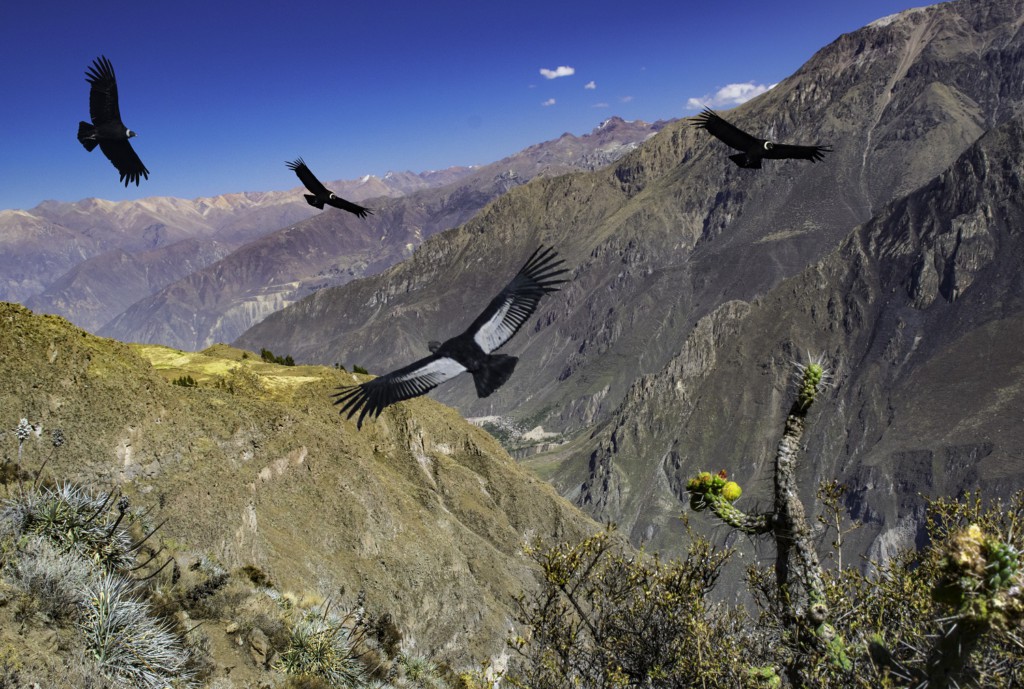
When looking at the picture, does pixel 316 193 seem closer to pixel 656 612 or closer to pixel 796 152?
pixel 796 152

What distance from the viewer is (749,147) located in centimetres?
1239

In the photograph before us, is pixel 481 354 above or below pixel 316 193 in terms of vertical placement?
below

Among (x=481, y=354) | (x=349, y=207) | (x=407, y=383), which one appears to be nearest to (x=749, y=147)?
(x=349, y=207)

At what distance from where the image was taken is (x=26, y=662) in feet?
26.3

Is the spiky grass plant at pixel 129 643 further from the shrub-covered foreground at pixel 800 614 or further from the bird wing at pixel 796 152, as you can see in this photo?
the bird wing at pixel 796 152

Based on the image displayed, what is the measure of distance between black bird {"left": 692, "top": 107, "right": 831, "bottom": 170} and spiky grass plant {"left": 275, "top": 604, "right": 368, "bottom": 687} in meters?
12.3

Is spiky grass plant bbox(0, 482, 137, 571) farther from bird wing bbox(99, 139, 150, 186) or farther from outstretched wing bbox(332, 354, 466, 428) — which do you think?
outstretched wing bbox(332, 354, 466, 428)

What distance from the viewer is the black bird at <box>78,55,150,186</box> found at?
11.5m

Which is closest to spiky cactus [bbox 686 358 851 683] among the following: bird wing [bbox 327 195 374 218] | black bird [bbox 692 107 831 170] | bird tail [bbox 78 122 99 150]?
black bird [bbox 692 107 831 170]

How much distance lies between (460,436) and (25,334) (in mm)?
30861

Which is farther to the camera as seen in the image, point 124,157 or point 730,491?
point 124,157

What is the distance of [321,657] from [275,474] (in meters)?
18.9

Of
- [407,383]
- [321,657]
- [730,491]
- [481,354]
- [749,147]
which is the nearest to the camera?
[481,354]

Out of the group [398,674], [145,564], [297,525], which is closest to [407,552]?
[297,525]
